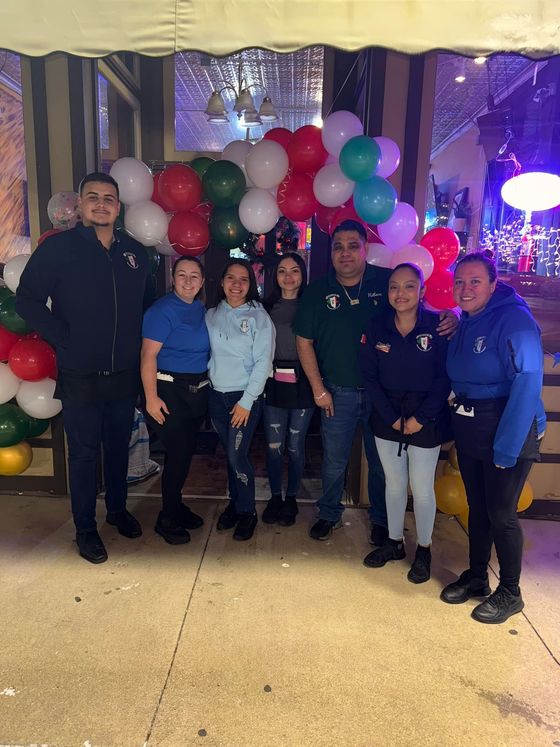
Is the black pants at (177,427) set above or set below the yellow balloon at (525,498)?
above

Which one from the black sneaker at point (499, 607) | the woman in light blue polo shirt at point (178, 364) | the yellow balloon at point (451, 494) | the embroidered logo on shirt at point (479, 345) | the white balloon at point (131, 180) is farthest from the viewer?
the yellow balloon at point (451, 494)

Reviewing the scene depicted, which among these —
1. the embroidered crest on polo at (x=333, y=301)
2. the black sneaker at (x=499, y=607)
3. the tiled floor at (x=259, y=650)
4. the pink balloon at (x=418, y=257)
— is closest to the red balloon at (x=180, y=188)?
the embroidered crest on polo at (x=333, y=301)

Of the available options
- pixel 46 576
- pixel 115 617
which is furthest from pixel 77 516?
pixel 115 617

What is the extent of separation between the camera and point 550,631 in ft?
8.68

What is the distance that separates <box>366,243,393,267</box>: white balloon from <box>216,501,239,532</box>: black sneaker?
1844mm

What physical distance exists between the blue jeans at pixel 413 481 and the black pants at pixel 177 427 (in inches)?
43.1

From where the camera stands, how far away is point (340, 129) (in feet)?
10.6

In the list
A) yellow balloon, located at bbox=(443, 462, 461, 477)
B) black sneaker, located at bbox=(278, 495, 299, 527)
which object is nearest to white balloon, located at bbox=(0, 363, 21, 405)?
black sneaker, located at bbox=(278, 495, 299, 527)

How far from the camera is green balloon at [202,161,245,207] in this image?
11.1ft

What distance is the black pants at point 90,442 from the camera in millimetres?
3121

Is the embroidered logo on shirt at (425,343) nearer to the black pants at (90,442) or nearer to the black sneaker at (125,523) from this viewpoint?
the black pants at (90,442)

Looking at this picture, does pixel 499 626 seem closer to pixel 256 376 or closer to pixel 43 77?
pixel 256 376

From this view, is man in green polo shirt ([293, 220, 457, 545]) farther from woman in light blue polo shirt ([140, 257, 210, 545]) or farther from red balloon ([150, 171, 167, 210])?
Answer: red balloon ([150, 171, 167, 210])

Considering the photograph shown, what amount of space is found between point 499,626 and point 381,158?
2.65 m
